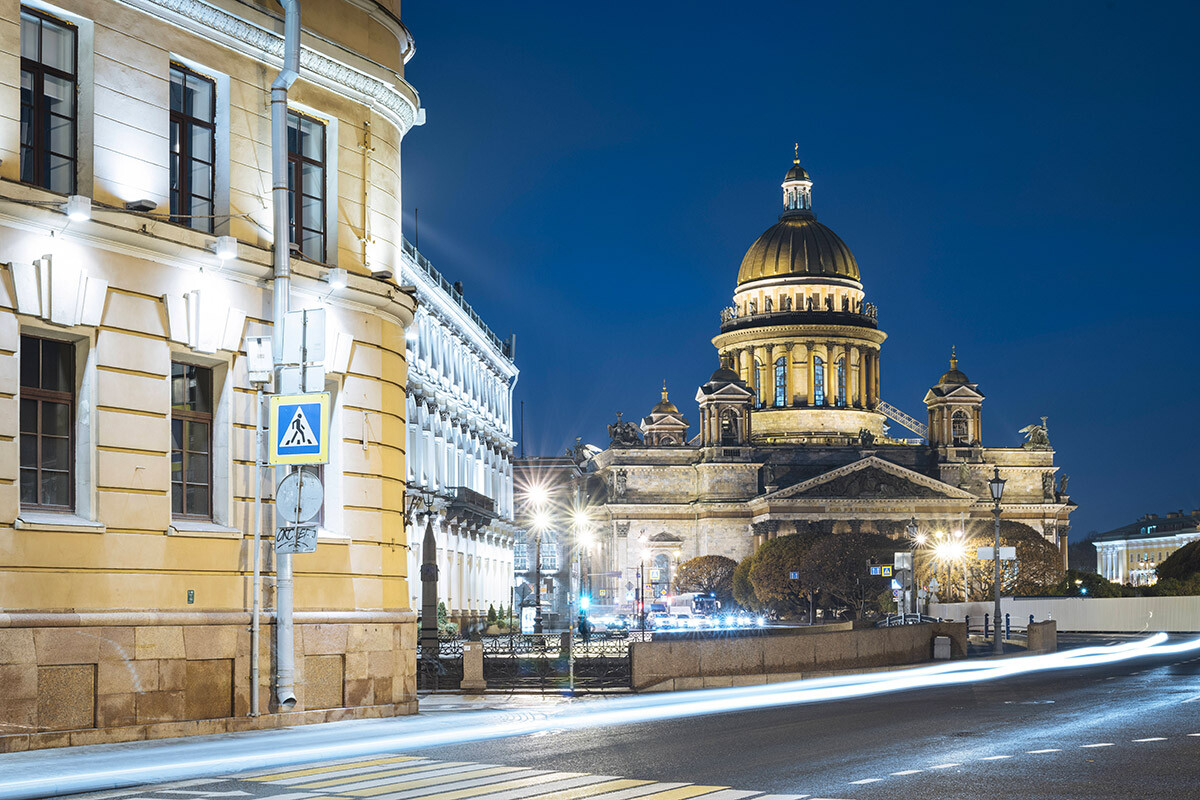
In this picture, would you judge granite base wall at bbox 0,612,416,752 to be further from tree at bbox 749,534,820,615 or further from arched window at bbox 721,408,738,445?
arched window at bbox 721,408,738,445

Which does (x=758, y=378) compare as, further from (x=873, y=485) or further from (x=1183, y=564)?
(x=1183, y=564)

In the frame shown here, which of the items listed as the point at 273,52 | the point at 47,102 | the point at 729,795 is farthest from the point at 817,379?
the point at 729,795

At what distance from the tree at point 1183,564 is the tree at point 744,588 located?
3703cm

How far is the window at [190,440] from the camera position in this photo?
68.0ft

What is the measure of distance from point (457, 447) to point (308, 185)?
185 feet

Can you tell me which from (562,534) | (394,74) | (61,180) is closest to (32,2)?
(61,180)

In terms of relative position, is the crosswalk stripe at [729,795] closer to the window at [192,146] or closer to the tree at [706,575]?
the window at [192,146]

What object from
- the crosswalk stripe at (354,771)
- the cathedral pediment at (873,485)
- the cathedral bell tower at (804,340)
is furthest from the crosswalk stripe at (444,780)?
the cathedral bell tower at (804,340)

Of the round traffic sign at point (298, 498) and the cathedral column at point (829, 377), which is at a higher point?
the cathedral column at point (829, 377)

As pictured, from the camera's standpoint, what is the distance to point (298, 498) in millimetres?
19984

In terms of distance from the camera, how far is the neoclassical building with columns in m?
132

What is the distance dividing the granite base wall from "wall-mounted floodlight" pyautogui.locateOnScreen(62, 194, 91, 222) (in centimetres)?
477

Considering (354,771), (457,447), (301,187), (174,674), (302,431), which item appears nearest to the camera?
(354,771)

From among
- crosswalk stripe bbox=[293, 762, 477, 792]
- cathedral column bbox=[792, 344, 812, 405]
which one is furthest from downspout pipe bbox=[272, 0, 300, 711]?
cathedral column bbox=[792, 344, 812, 405]
